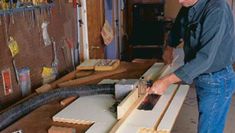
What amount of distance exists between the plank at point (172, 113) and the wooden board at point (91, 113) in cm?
23

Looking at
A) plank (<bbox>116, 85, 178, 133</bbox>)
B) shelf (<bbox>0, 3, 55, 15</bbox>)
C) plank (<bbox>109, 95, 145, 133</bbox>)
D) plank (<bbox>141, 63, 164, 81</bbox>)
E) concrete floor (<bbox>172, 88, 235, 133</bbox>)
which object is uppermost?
shelf (<bbox>0, 3, 55, 15</bbox>)

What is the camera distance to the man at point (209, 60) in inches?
63.7

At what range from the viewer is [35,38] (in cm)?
215

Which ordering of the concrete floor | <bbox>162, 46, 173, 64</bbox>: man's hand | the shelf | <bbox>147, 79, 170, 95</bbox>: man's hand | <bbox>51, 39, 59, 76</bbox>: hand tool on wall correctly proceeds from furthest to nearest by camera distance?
the concrete floor, <bbox>51, 39, 59, 76</bbox>: hand tool on wall, <bbox>162, 46, 173, 64</bbox>: man's hand, the shelf, <bbox>147, 79, 170, 95</bbox>: man's hand

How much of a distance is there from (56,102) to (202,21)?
924 mm

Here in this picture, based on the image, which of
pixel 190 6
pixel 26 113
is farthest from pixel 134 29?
pixel 26 113

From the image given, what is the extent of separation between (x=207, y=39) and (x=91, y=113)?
702 mm

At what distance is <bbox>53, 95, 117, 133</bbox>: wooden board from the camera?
60.6 inches

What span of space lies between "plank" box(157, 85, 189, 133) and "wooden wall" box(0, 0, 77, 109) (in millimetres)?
944

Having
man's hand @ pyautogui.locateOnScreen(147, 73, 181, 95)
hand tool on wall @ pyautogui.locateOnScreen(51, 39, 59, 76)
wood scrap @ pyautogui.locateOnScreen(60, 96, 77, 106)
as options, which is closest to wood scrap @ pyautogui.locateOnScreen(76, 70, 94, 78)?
hand tool on wall @ pyautogui.locateOnScreen(51, 39, 59, 76)

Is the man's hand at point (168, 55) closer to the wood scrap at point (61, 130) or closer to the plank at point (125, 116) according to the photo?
the plank at point (125, 116)

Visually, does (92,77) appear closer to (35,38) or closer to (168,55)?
(35,38)

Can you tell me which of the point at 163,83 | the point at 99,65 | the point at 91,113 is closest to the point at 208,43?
the point at 163,83

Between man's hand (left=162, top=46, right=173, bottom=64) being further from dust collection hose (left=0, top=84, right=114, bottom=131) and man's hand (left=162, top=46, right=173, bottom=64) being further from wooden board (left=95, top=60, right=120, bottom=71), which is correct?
dust collection hose (left=0, top=84, right=114, bottom=131)
